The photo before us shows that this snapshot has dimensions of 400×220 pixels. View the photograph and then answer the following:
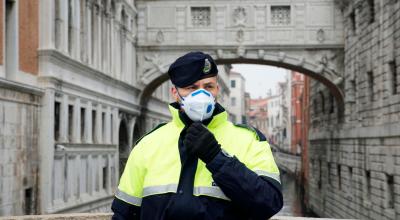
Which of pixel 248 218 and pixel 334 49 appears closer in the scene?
pixel 248 218

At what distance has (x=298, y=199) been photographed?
125 feet

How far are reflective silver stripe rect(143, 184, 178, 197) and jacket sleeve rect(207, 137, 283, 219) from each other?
0.67 feet

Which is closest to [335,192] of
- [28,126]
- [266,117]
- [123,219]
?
[28,126]

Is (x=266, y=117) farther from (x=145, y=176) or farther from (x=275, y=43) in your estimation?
(x=145, y=176)

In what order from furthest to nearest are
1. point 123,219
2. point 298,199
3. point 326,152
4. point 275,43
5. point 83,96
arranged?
1. point 298,199
2. point 326,152
3. point 275,43
4. point 83,96
5. point 123,219

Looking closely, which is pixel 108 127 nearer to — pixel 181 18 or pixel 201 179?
pixel 181 18

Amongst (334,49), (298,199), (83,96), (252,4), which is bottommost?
(298,199)

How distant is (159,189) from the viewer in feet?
8.71

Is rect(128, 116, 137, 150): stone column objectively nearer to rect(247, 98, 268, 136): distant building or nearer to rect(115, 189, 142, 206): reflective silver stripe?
rect(115, 189, 142, 206): reflective silver stripe

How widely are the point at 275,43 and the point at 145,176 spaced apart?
19.4 metres

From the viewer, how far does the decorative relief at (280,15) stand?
72.1 feet

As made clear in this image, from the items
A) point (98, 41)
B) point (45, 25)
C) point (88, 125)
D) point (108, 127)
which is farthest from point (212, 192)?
point (108, 127)

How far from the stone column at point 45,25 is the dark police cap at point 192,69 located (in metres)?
11.2

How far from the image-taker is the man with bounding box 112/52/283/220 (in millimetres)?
2502
